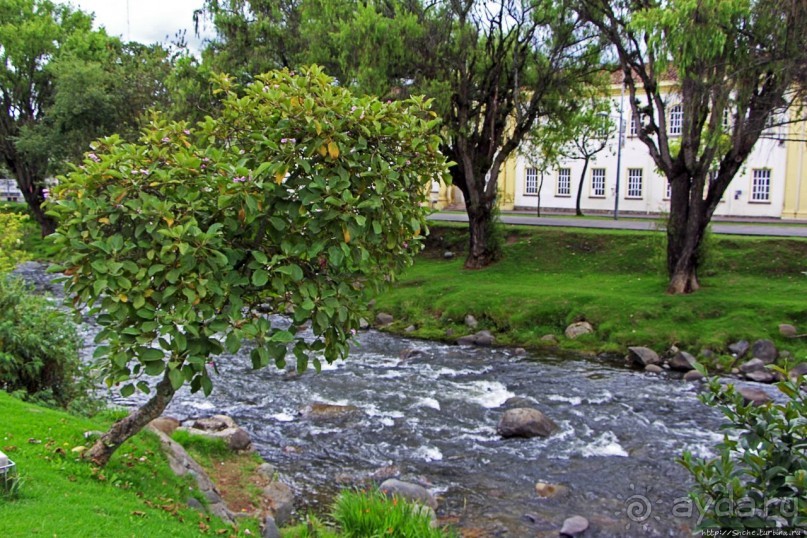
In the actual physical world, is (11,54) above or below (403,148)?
above

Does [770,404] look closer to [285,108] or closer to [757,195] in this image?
[285,108]

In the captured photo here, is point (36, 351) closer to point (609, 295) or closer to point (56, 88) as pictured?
point (609, 295)

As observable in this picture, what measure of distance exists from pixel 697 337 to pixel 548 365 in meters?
4.67

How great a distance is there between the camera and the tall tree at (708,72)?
18797mm

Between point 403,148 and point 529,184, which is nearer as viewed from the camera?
point 403,148

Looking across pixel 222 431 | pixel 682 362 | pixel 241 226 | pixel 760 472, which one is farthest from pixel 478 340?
pixel 760 472

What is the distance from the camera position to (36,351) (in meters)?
10.8

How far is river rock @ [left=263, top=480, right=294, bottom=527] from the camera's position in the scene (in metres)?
9.88

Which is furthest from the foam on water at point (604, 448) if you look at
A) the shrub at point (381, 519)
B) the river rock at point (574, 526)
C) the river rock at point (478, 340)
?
the river rock at point (478, 340)

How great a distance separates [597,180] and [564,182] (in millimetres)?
2686

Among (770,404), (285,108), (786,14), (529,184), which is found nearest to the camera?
(770,404)

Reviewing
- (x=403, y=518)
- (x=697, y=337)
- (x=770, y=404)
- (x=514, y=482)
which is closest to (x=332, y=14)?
(x=697, y=337)

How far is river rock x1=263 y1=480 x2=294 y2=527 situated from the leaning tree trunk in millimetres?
17757

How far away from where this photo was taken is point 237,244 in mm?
7289
